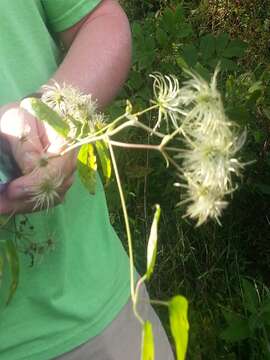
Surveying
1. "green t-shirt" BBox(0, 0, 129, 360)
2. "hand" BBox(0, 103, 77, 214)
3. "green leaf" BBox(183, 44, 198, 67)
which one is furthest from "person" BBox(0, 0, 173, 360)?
"green leaf" BBox(183, 44, 198, 67)

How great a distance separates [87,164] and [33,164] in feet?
0.20

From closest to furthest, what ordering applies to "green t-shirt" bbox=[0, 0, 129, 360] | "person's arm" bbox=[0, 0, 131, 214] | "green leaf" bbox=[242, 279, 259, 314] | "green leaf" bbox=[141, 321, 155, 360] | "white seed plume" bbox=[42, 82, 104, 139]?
"green leaf" bbox=[141, 321, 155, 360] → "white seed plume" bbox=[42, 82, 104, 139] → "person's arm" bbox=[0, 0, 131, 214] → "green t-shirt" bbox=[0, 0, 129, 360] → "green leaf" bbox=[242, 279, 259, 314]

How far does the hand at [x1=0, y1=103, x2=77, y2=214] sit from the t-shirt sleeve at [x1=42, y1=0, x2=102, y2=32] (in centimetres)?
26

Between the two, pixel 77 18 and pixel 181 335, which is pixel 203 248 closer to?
pixel 77 18

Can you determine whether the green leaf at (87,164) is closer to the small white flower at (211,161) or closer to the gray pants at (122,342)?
the small white flower at (211,161)

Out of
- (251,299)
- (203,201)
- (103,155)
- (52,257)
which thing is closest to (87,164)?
(103,155)

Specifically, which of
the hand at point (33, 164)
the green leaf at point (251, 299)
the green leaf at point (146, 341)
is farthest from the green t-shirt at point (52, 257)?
the green leaf at point (251, 299)

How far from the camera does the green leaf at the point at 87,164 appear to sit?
2.18ft

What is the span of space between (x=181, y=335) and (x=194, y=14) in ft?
8.39

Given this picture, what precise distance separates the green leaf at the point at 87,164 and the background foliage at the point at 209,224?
3.27ft

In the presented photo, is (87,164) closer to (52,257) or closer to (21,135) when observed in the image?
(21,135)

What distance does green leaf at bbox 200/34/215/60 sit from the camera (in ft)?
5.98

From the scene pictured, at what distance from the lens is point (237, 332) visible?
1.64 metres

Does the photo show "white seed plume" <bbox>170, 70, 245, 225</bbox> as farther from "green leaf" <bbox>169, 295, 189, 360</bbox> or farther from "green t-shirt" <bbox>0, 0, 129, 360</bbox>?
"green t-shirt" <bbox>0, 0, 129, 360</bbox>
